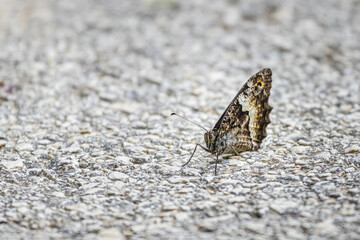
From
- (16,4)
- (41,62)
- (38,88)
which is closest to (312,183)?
(38,88)

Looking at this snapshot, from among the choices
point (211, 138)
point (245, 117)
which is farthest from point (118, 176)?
point (245, 117)

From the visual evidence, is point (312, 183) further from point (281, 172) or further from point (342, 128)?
point (342, 128)

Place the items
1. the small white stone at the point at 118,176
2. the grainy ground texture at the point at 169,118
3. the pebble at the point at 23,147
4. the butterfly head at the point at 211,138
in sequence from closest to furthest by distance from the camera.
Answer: the grainy ground texture at the point at 169,118 < the small white stone at the point at 118,176 < the butterfly head at the point at 211,138 < the pebble at the point at 23,147

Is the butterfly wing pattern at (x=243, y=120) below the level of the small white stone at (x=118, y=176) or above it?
above

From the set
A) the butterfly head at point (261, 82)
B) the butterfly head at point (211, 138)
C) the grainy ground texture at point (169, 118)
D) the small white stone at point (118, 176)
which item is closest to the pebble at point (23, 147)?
the grainy ground texture at point (169, 118)

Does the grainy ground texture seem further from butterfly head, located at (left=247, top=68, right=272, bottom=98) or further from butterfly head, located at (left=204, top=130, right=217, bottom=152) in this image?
butterfly head, located at (left=247, top=68, right=272, bottom=98)

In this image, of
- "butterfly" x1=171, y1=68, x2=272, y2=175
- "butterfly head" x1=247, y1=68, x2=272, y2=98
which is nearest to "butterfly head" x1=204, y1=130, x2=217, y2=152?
"butterfly" x1=171, y1=68, x2=272, y2=175

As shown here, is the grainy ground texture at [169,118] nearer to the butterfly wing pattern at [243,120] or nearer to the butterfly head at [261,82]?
the butterfly wing pattern at [243,120]
